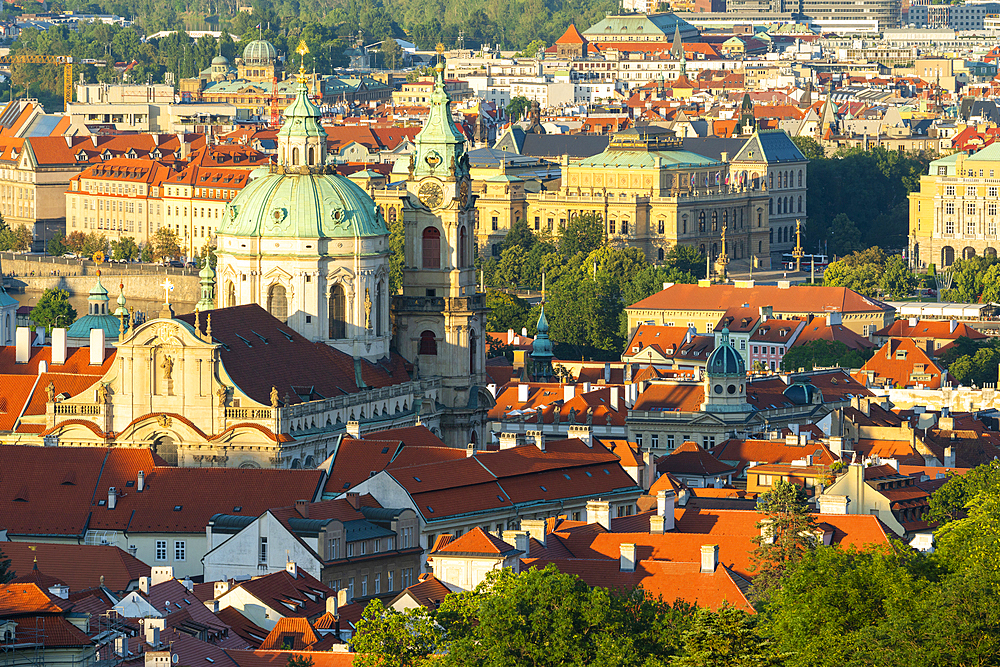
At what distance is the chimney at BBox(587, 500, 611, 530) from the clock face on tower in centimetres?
3073

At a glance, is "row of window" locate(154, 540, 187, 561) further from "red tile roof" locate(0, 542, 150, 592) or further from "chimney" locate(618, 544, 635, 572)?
"chimney" locate(618, 544, 635, 572)

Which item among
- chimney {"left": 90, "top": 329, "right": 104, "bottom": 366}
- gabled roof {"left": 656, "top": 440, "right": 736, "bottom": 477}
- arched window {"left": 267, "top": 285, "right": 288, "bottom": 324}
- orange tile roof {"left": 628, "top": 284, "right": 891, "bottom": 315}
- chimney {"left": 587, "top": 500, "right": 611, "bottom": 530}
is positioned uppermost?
arched window {"left": 267, "top": 285, "right": 288, "bottom": 324}

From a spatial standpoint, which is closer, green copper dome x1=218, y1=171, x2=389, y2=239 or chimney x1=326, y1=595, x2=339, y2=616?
chimney x1=326, y1=595, x2=339, y2=616

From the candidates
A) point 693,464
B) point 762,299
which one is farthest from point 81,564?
point 762,299

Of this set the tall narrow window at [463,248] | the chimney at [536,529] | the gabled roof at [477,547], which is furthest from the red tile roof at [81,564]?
the tall narrow window at [463,248]

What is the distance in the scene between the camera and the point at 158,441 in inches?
4097

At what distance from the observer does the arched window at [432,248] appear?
12038cm

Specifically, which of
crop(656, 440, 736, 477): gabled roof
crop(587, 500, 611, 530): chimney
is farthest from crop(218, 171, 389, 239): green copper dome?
crop(587, 500, 611, 530): chimney

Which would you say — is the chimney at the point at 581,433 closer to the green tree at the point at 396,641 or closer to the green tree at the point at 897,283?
the green tree at the point at 396,641

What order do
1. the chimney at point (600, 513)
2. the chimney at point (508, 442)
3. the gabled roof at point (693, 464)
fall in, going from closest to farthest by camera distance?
the chimney at point (600, 513) < the chimney at point (508, 442) < the gabled roof at point (693, 464)

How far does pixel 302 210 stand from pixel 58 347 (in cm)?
1111

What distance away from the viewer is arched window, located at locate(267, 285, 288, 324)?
11400 cm

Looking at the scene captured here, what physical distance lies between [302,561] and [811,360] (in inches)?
2829

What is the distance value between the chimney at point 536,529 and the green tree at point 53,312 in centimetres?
7644
